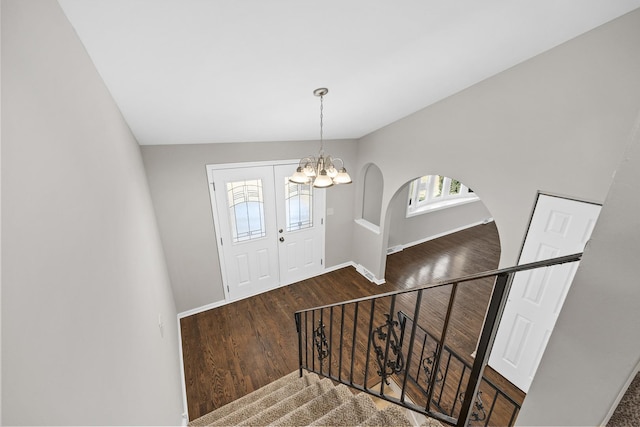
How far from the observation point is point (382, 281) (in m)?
4.67

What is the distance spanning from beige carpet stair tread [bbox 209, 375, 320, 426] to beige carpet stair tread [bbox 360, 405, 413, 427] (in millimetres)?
1102

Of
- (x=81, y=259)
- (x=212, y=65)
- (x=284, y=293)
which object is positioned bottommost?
(x=284, y=293)

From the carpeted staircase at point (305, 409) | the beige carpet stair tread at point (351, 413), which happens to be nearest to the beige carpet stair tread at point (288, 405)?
the carpeted staircase at point (305, 409)

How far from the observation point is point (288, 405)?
2184 mm

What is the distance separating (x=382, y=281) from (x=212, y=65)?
4.14 m

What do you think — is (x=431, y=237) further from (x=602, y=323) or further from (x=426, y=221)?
(x=602, y=323)

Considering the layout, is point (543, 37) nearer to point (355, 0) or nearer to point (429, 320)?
point (355, 0)

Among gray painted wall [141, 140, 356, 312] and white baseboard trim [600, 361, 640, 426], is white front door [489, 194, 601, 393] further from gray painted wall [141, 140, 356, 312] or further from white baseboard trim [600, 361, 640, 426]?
gray painted wall [141, 140, 356, 312]

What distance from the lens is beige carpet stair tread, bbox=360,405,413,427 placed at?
5.23 ft

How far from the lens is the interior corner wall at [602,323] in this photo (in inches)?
18.3

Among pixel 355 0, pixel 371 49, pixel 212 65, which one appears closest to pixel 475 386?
pixel 355 0

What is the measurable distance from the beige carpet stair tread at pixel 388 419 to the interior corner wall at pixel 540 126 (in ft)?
6.36

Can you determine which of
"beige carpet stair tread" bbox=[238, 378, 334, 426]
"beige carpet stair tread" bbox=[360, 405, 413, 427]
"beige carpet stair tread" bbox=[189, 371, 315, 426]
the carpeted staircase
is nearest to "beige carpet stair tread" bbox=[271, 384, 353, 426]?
the carpeted staircase

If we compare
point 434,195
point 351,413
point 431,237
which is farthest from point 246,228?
point 431,237
